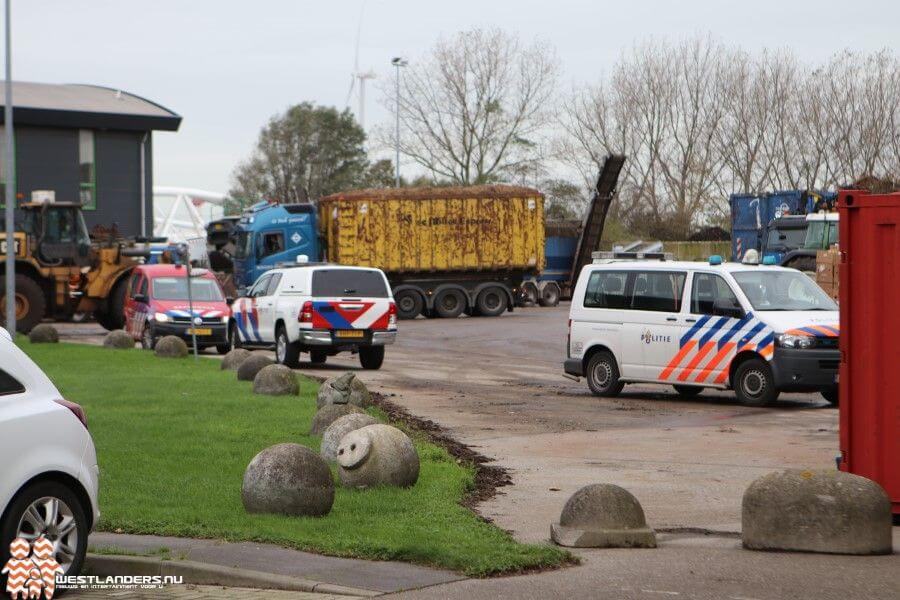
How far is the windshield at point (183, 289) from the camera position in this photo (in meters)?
31.9

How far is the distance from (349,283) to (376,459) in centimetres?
1492

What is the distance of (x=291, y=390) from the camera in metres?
18.7

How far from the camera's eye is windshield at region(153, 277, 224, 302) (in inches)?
1257

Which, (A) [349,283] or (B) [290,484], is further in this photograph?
(A) [349,283]

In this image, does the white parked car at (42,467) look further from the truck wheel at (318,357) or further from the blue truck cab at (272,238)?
the blue truck cab at (272,238)

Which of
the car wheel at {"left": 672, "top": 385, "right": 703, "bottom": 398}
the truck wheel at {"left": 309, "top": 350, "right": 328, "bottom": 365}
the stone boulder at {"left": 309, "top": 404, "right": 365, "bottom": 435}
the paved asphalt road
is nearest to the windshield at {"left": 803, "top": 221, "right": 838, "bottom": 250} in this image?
the paved asphalt road

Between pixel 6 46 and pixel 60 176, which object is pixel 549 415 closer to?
pixel 6 46

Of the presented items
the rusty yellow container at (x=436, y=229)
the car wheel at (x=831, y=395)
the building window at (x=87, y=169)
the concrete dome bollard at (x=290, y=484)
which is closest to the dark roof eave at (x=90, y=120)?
the building window at (x=87, y=169)

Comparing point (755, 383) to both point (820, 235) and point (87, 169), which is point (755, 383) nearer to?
point (820, 235)

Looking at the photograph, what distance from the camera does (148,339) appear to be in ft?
103

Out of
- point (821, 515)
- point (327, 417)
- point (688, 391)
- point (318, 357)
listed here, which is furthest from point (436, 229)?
point (821, 515)

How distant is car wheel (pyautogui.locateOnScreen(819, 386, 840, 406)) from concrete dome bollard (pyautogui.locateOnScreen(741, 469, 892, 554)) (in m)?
9.66

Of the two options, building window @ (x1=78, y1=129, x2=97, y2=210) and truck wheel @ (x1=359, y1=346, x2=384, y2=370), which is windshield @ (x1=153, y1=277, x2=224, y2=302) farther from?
building window @ (x1=78, y1=129, x2=97, y2=210)

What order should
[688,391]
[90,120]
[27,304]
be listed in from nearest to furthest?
[688,391] < [27,304] < [90,120]
